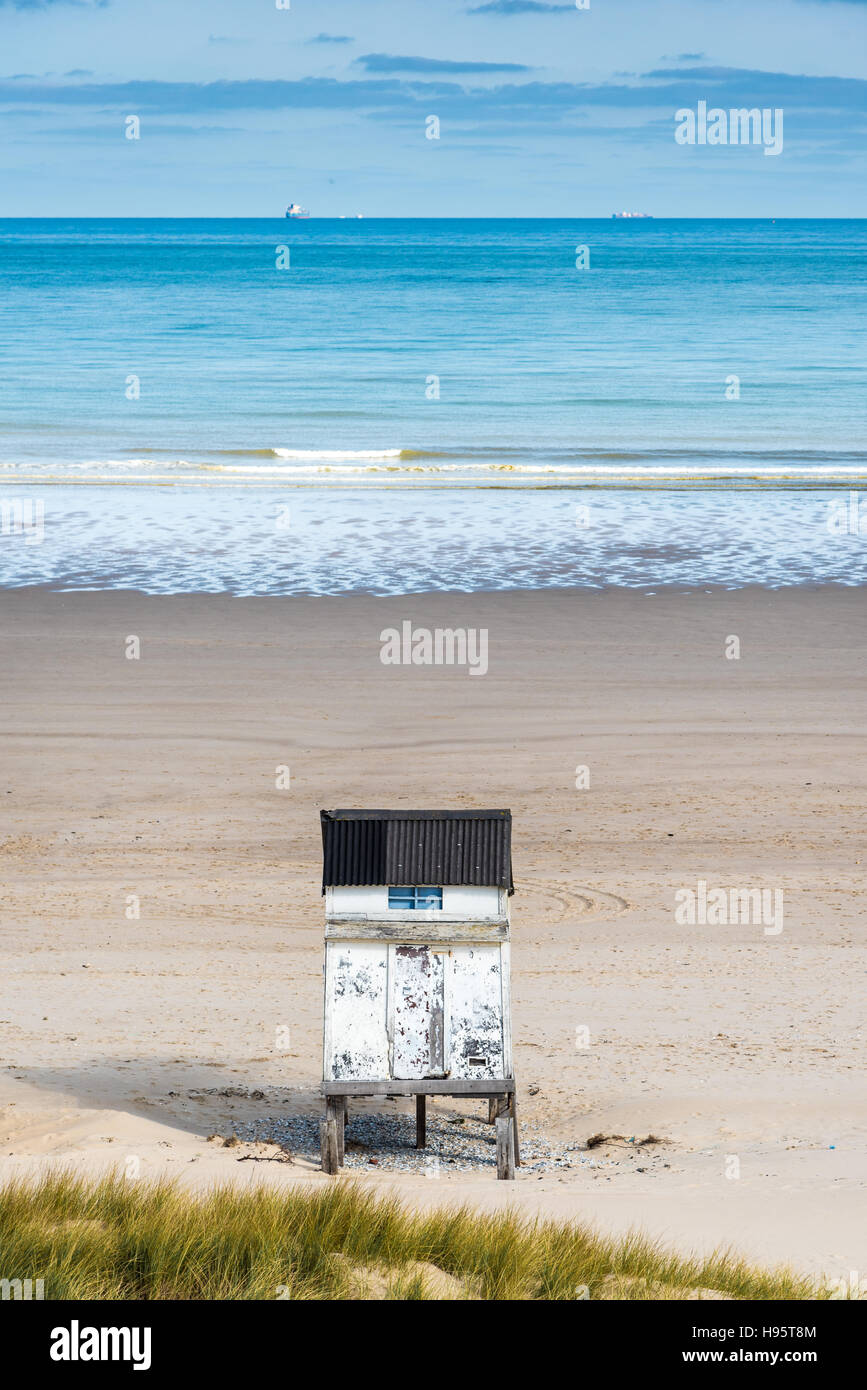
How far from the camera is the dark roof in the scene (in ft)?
22.1

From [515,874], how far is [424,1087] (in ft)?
14.2

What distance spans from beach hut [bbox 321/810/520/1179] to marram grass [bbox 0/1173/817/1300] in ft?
3.53

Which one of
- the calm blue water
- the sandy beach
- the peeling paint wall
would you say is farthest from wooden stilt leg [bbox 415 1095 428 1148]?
the calm blue water

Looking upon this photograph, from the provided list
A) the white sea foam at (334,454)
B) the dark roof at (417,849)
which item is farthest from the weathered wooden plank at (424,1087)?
the white sea foam at (334,454)

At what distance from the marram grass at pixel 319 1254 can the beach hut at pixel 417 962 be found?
1077mm

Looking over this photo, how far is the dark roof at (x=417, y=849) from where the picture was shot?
675 centimetres

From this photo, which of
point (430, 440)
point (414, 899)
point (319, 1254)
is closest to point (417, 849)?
point (414, 899)

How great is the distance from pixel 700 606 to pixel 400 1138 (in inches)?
→ 526

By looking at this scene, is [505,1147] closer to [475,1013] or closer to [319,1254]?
[475,1013]

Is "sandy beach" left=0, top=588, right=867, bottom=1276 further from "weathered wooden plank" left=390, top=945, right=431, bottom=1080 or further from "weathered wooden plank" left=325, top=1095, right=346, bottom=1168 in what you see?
"weathered wooden plank" left=390, top=945, right=431, bottom=1080

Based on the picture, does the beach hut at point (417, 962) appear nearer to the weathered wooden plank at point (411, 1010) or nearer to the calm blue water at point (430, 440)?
the weathered wooden plank at point (411, 1010)

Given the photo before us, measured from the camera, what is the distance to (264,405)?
46469 mm

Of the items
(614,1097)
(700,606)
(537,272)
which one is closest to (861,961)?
(614,1097)

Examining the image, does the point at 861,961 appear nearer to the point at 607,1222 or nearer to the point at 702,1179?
the point at 702,1179
